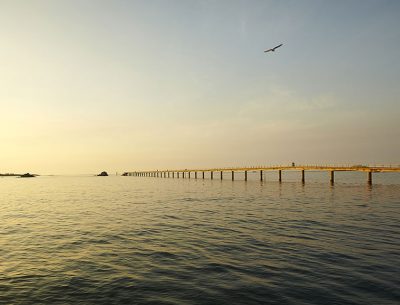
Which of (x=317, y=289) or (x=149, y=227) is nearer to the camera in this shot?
(x=317, y=289)

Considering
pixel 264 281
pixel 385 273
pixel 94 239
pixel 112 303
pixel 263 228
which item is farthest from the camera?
pixel 263 228

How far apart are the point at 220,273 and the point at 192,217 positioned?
46.2 ft

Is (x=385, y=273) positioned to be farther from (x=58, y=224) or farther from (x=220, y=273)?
(x=58, y=224)

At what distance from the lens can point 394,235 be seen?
1695cm

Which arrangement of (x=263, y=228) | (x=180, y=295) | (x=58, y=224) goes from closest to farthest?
(x=180, y=295) < (x=263, y=228) < (x=58, y=224)

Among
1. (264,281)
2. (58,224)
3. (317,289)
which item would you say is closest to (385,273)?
(317,289)

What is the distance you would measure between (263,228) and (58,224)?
14.2 m

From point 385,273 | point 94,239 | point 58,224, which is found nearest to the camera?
point 385,273

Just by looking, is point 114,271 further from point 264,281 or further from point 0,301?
point 264,281

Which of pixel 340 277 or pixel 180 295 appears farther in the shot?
pixel 340 277

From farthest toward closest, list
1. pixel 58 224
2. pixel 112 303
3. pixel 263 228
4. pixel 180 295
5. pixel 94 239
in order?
pixel 58 224
pixel 263 228
pixel 94 239
pixel 180 295
pixel 112 303

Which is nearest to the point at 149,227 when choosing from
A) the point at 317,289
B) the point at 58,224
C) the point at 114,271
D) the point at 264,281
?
the point at 58,224

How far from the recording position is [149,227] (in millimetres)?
20219

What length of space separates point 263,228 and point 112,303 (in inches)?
499
